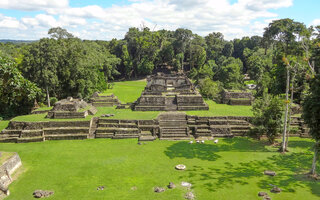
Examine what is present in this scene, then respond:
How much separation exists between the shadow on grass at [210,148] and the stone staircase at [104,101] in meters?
13.7

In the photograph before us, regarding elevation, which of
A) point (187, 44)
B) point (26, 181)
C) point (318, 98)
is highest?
point (187, 44)

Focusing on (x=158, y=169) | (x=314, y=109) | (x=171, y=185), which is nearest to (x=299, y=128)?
(x=314, y=109)

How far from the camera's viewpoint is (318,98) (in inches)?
398

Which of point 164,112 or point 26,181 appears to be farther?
point 164,112

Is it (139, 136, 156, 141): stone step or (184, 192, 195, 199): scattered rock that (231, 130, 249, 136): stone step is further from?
(184, 192, 195, 199): scattered rock

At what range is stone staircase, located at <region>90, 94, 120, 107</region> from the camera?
2724 cm

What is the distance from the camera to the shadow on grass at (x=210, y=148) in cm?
1420

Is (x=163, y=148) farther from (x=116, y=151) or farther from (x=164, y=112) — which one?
(x=164, y=112)

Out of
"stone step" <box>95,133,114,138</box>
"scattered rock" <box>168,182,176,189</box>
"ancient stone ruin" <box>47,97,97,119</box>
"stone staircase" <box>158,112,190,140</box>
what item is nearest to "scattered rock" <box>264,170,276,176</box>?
"scattered rock" <box>168,182,176,189</box>

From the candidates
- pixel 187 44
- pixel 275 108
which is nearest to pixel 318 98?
pixel 275 108

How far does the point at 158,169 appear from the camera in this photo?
40.6 ft

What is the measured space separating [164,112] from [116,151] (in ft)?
23.1

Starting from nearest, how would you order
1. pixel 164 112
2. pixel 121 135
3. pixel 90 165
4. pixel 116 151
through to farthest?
1. pixel 90 165
2. pixel 116 151
3. pixel 121 135
4. pixel 164 112

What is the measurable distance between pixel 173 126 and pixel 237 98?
33.2ft
